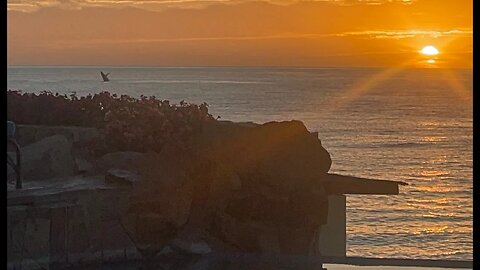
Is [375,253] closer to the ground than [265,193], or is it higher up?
closer to the ground

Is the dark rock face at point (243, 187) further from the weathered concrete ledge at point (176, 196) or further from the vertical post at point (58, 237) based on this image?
the vertical post at point (58, 237)

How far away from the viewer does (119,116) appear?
313 inches

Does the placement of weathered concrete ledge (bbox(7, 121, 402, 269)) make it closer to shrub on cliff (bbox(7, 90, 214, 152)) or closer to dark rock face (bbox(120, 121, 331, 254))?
dark rock face (bbox(120, 121, 331, 254))

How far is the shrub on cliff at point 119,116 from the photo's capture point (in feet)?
25.3

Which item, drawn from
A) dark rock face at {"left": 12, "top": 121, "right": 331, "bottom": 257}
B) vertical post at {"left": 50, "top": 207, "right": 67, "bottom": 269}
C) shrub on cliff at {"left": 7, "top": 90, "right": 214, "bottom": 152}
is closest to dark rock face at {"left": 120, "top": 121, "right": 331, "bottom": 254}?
dark rock face at {"left": 12, "top": 121, "right": 331, "bottom": 257}

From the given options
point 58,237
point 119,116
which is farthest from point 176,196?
point 119,116

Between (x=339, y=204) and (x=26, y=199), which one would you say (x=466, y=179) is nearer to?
(x=339, y=204)

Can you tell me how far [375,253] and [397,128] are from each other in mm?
36028

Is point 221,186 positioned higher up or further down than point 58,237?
higher up

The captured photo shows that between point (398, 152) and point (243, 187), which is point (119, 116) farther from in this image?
point (398, 152)

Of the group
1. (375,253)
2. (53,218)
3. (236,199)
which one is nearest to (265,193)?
(236,199)

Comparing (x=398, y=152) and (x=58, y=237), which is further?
(x=398, y=152)

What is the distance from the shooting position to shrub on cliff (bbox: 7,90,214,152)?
25.3 feet

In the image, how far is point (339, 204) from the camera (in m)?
8.50
